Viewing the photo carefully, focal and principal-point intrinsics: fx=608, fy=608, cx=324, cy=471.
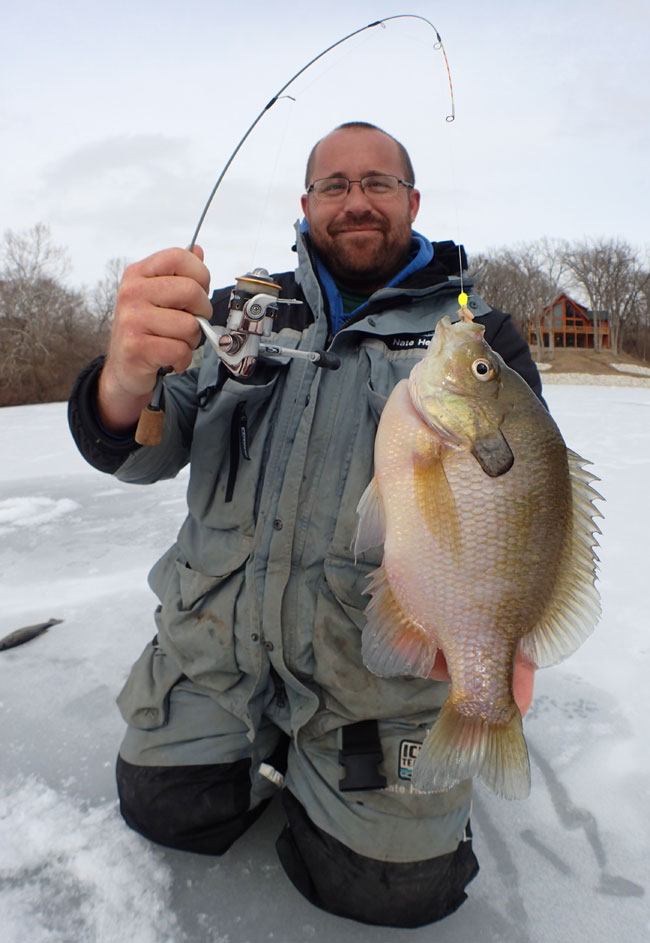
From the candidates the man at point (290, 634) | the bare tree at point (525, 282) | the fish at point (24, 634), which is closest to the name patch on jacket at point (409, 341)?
the man at point (290, 634)

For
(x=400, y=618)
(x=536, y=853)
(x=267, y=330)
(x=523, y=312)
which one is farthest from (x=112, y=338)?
(x=523, y=312)

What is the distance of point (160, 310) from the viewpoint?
1.49m

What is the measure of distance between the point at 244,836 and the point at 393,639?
1.05 m

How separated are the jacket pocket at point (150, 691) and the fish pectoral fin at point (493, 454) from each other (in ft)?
4.30

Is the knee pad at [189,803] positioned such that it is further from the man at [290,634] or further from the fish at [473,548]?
the fish at [473,548]

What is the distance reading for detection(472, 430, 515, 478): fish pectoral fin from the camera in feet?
4.39

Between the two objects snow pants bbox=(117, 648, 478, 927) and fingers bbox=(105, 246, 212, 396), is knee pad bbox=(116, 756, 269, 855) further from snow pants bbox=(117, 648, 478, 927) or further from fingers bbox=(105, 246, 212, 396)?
fingers bbox=(105, 246, 212, 396)

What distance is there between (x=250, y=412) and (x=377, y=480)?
2.51ft

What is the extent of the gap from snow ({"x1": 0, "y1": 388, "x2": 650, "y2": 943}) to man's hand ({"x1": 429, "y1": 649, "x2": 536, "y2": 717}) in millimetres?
644

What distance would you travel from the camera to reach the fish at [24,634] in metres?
2.79

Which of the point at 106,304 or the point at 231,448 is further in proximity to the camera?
the point at 106,304

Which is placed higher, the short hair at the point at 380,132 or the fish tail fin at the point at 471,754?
the short hair at the point at 380,132

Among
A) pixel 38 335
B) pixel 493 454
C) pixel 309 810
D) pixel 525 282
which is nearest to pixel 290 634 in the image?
pixel 309 810

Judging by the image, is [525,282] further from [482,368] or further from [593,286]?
[482,368]
